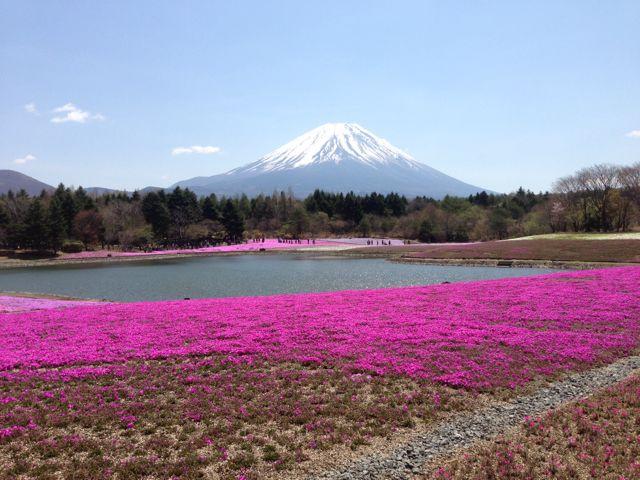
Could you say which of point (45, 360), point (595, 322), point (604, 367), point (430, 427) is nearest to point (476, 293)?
point (595, 322)

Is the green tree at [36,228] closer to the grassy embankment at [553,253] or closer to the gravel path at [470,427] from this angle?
the grassy embankment at [553,253]

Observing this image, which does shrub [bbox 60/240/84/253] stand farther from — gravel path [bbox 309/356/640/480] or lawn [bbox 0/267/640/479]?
gravel path [bbox 309/356/640/480]

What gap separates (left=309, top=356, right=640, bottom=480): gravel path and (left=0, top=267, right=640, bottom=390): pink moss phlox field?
93 cm

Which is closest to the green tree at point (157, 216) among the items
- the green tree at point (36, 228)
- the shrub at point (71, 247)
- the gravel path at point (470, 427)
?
the shrub at point (71, 247)

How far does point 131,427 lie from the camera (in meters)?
10.6

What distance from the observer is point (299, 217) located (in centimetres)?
13925

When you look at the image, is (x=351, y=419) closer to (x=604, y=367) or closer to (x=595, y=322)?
(x=604, y=367)

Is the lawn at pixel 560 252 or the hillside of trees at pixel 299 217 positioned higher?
the hillside of trees at pixel 299 217

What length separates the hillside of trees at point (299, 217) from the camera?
98.8 meters

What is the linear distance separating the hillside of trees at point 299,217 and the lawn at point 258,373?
90658 mm

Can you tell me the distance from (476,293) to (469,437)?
2107cm

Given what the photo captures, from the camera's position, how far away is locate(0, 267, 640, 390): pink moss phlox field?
49.7 ft

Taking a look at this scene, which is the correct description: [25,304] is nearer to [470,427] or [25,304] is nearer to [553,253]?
[470,427]

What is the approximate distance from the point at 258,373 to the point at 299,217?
12569cm
